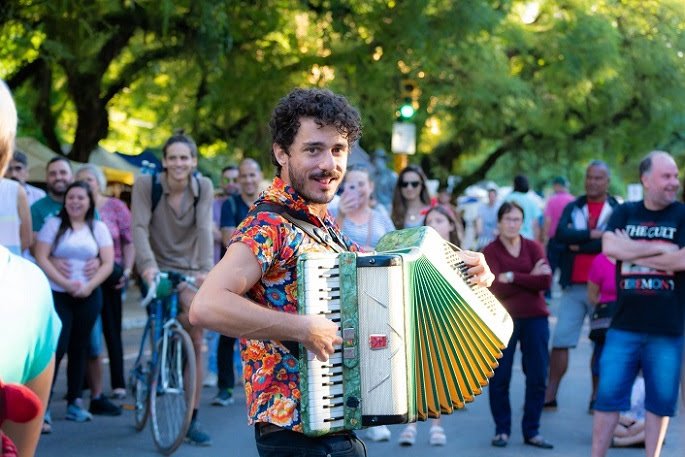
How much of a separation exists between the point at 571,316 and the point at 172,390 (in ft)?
12.3

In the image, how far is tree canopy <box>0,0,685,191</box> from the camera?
1576cm

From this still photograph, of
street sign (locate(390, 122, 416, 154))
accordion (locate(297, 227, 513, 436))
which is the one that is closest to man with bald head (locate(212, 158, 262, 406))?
accordion (locate(297, 227, 513, 436))

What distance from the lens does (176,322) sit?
798 cm

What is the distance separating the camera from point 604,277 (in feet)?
30.7

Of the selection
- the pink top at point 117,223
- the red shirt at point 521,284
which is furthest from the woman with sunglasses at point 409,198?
the pink top at point 117,223

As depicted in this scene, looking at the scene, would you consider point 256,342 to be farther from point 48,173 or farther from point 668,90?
point 668,90

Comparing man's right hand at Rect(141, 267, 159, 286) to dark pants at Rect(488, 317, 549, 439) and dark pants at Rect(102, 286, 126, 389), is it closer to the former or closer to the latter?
dark pants at Rect(102, 286, 126, 389)

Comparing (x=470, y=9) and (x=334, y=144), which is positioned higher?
(x=470, y=9)

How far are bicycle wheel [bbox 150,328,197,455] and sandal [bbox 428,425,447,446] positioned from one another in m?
1.80

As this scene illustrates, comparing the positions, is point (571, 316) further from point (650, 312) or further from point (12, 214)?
point (12, 214)

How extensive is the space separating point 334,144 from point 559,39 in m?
22.7

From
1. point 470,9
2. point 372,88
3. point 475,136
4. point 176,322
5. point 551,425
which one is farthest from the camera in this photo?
point 475,136

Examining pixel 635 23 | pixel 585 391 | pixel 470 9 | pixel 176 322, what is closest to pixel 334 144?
pixel 176 322

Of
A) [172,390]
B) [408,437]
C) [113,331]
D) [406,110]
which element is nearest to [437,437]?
[408,437]
